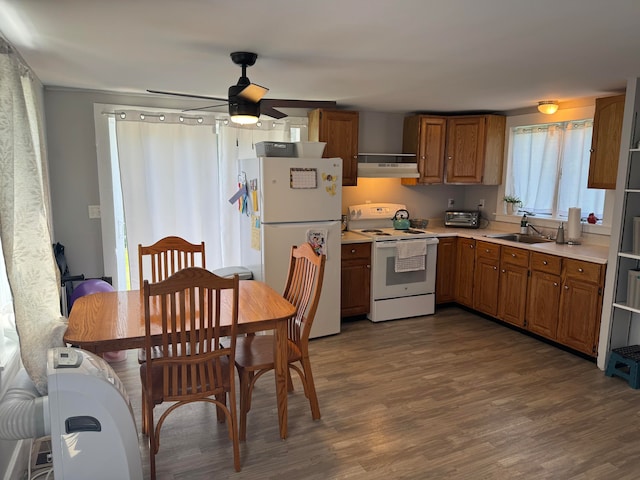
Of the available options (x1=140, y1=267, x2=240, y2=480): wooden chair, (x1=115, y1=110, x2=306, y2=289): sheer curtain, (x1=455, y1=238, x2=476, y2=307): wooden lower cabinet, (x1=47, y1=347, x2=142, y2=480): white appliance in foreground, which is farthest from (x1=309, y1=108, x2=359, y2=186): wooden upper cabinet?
(x1=47, y1=347, x2=142, y2=480): white appliance in foreground

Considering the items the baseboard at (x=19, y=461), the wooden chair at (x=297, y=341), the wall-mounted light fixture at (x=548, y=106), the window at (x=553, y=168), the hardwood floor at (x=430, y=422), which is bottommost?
the hardwood floor at (x=430, y=422)

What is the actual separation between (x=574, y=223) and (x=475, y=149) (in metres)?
1.32

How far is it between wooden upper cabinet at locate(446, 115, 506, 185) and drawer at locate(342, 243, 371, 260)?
135 cm

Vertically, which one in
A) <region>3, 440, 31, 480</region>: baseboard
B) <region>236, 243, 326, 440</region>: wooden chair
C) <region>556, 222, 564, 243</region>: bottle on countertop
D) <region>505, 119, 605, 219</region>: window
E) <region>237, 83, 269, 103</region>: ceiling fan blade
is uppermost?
<region>237, 83, 269, 103</region>: ceiling fan blade

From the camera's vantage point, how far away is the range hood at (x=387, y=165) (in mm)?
4715

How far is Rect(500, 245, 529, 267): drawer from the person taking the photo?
A: 4.12 m

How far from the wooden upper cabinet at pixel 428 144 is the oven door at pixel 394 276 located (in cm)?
78

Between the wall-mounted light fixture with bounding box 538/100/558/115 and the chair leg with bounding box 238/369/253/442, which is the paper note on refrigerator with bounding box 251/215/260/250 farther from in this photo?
the wall-mounted light fixture with bounding box 538/100/558/115

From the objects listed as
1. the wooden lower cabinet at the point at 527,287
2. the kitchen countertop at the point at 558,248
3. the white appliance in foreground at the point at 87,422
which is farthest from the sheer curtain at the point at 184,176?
the white appliance in foreground at the point at 87,422

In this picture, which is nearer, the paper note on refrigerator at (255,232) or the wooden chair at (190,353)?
the wooden chair at (190,353)

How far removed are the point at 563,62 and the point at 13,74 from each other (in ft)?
9.64

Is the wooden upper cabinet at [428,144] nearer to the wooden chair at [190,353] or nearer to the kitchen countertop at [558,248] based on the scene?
the kitchen countertop at [558,248]

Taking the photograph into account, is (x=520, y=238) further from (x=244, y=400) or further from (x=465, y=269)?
(x=244, y=400)

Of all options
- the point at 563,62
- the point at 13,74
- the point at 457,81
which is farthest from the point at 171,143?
the point at 563,62
